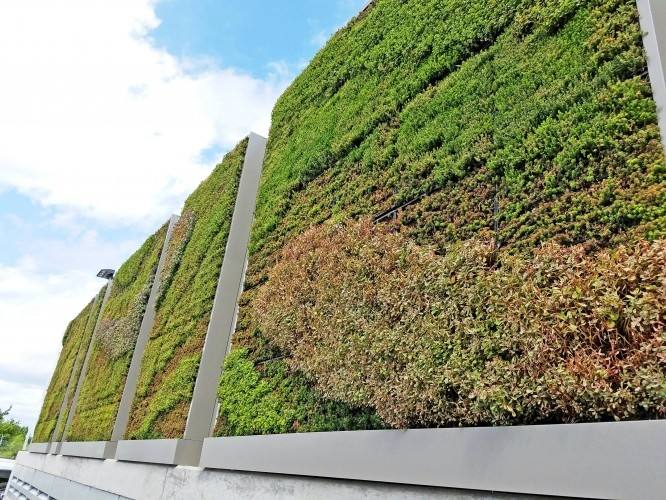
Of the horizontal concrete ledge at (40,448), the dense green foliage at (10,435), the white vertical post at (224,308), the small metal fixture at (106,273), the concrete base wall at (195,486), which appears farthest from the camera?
the dense green foliage at (10,435)

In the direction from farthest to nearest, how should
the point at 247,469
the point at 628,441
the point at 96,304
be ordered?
the point at 96,304 < the point at 247,469 < the point at 628,441

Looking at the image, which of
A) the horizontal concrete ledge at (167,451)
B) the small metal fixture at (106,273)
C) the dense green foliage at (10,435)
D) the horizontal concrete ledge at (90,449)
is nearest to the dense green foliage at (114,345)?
the horizontal concrete ledge at (90,449)

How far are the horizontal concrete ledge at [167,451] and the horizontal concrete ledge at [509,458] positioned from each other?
2739 millimetres

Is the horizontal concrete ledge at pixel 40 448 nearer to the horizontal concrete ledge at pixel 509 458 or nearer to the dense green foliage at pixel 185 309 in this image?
the dense green foliage at pixel 185 309

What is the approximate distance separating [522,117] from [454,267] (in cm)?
127

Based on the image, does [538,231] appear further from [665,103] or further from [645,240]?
[665,103]

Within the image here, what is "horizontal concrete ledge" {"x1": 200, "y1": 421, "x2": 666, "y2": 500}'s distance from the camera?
222 centimetres

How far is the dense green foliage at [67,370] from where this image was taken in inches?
663

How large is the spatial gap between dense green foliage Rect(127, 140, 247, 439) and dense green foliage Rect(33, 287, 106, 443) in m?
8.31

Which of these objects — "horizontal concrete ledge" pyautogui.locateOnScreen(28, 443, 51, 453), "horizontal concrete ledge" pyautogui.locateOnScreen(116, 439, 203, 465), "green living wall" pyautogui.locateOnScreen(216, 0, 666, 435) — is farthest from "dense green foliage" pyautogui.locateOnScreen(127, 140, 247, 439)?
"horizontal concrete ledge" pyautogui.locateOnScreen(28, 443, 51, 453)

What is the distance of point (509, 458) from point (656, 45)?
2.67m

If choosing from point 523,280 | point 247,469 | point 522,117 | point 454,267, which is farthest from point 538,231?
point 247,469

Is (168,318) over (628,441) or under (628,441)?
over

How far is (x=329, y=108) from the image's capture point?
6.86 metres
